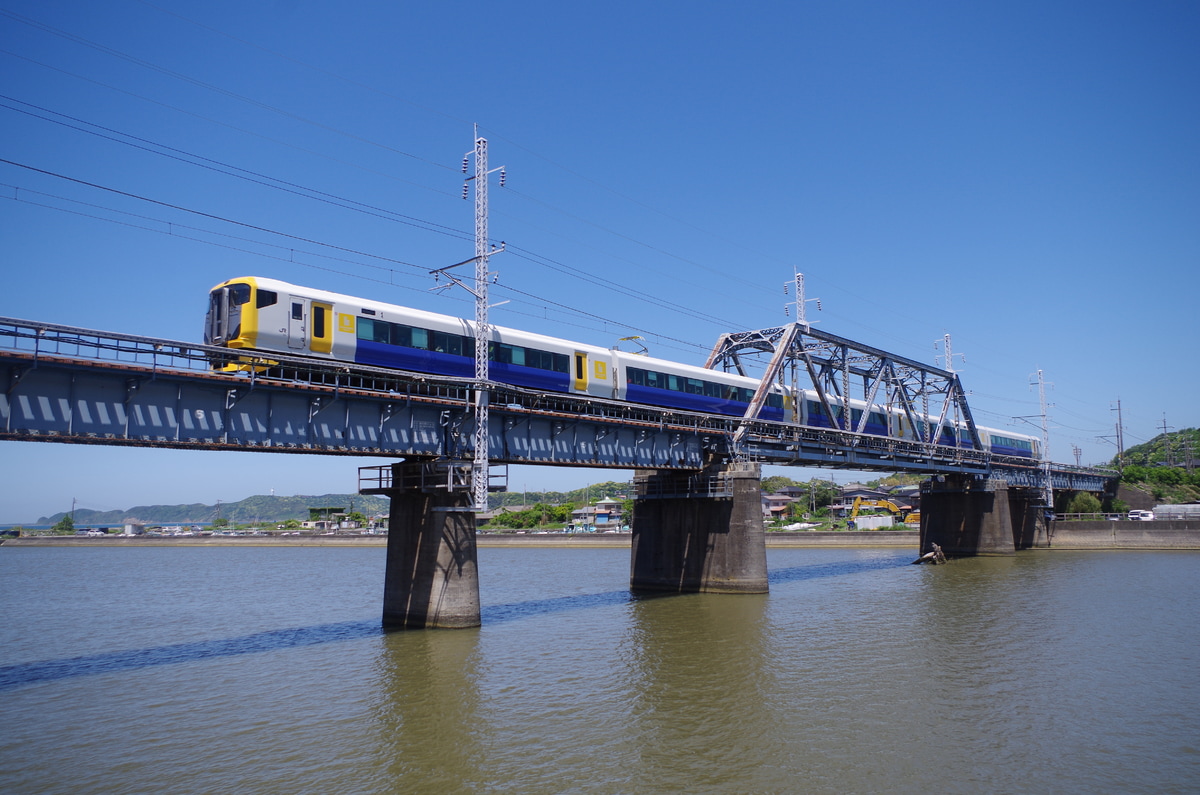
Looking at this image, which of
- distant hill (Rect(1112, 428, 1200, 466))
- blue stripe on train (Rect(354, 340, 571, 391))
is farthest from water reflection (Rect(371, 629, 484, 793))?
distant hill (Rect(1112, 428, 1200, 466))

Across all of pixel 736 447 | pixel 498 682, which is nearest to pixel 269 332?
pixel 498 682

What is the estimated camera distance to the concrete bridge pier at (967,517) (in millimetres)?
82062

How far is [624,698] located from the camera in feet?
78.4

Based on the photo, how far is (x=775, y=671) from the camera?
2741 cm

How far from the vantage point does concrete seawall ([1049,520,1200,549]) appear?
8200 cm

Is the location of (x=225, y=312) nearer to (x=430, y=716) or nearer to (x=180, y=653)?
(x=180, y=653)

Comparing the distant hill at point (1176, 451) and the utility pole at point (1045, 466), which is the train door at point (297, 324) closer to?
the utility pole at point (1045, 466)

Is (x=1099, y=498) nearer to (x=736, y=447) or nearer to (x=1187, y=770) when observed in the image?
(x=736, y=447)

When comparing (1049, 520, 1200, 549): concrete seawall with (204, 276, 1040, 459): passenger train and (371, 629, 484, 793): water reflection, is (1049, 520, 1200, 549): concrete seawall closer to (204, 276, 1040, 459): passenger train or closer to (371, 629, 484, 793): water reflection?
(204, 276, 1040, 459): passenger train

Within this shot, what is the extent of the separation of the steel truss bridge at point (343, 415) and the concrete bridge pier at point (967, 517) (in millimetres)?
33434

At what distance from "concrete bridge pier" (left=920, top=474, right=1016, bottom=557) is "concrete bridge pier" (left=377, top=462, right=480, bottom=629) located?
62004mm

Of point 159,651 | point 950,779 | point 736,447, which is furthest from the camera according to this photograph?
point 736,447

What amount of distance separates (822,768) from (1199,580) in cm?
5128

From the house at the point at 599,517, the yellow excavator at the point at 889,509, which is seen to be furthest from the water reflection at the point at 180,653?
the house at the point at 599,517
